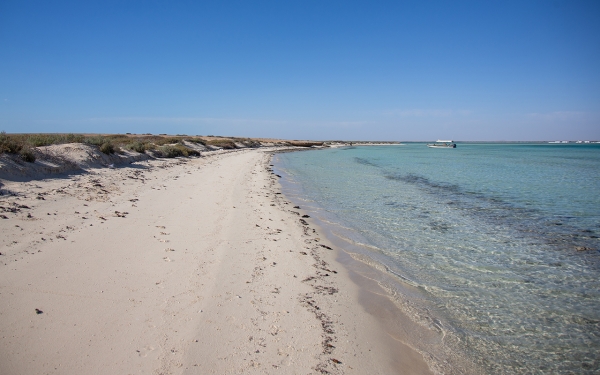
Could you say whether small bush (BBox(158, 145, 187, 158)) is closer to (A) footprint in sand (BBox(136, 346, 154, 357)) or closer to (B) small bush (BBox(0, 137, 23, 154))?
(B) small bush (BBox(0, 137, 23, 154))

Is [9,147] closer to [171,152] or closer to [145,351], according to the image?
[145,351]

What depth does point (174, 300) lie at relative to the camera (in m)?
4.20

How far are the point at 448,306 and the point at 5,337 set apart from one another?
17.4 ft

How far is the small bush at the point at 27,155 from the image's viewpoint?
1210 centimetres

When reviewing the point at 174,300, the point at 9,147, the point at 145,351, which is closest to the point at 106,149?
the point at 9,147

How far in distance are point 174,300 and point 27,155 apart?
40.0 feet

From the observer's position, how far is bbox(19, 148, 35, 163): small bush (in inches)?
476

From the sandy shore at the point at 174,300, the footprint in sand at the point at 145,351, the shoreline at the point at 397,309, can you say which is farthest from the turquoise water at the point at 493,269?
the footprint in sand at the point at 145,351

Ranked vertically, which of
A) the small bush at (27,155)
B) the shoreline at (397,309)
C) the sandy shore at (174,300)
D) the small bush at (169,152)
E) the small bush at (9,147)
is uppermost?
the small bush at (9,147)

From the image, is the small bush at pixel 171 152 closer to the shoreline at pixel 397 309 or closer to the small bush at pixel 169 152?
the small bush at pixel 169 152

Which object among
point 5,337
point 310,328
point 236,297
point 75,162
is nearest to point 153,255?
point 236,297

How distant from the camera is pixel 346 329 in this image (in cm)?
396

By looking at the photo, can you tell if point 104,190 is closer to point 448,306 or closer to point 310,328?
point 310,328

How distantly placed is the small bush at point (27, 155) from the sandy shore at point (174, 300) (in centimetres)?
516
